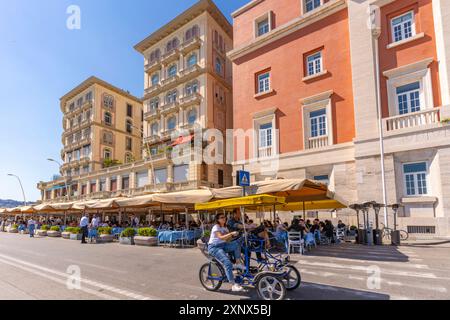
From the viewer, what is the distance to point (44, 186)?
6312 cm

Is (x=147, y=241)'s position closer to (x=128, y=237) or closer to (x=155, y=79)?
(x=128, y=237)

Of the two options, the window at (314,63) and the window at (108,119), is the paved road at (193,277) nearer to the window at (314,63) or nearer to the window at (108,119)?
the window at (314,63)

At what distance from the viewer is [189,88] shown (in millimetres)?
37344

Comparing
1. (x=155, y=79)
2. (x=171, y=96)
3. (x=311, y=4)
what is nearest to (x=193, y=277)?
(x=311, y=4)

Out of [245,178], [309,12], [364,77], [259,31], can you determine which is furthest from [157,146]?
[245,178]

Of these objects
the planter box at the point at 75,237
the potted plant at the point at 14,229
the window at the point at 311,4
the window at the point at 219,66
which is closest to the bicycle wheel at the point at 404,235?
the window at the point at 311,4

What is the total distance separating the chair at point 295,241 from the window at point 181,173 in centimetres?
2335

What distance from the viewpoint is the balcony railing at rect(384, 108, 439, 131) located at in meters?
15.3

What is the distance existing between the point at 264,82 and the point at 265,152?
5679 mm

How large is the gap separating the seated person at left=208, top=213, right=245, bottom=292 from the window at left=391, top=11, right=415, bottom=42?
17344mm

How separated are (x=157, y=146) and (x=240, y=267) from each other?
3530 centimetres

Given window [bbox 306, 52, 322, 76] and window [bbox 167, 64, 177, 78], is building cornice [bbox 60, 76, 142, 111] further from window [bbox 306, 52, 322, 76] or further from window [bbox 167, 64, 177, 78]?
window [bbox 306, 52, 322, 76]

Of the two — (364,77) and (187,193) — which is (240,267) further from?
(364,77)

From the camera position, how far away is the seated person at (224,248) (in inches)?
237
